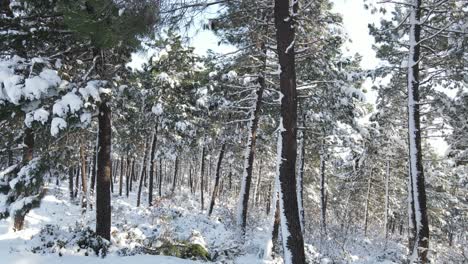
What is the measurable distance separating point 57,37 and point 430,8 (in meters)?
10.8

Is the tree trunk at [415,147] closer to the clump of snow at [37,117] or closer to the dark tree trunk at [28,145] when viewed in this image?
the clump of snow at [37,117]

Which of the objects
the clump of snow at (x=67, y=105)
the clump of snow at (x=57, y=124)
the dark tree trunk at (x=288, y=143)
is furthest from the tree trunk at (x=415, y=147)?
the clump of snow at (x=57, y=124)

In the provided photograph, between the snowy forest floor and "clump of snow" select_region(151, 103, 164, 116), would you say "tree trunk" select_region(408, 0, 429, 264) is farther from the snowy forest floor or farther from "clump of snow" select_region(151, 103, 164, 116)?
"clump of snow" select_region(151, 103, 164, 116)

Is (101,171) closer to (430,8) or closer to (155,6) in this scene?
(155,6)

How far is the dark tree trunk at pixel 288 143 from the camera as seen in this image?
715 cm

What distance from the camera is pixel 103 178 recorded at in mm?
10680

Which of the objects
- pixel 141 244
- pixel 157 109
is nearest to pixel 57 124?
pixel 141 244

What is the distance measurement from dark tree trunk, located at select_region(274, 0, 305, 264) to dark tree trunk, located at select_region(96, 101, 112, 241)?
536 cm

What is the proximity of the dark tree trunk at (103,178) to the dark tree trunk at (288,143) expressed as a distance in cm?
536

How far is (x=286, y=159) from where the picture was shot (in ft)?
23.9

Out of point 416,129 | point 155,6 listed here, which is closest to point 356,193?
point 416,129

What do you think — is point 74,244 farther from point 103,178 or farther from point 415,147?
point 415,147

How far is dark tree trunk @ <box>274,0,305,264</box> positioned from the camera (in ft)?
23.5

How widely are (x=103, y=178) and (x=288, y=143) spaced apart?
5.77 m
